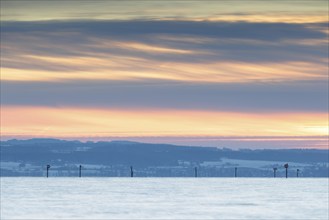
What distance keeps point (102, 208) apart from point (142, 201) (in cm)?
1508

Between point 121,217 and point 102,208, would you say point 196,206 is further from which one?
point 121,217

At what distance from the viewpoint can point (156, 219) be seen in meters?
116

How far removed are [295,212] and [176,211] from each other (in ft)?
41.0

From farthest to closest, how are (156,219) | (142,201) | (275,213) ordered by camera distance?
1. (142,201)
2. (275,213)
3. (156,219)

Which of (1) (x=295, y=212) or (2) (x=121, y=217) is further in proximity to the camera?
(1) (x=295, y=212)

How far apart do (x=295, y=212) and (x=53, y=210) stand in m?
25.4

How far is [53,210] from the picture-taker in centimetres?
12812

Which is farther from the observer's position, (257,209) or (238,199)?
(238,199)

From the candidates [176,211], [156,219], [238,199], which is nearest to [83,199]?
[238,199]

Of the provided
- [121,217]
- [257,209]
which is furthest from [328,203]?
[121,217]

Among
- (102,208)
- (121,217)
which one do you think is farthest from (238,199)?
(121,217)

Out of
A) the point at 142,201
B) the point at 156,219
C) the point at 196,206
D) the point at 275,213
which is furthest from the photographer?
the point at 142,201

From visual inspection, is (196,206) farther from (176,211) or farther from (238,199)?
(238,199)

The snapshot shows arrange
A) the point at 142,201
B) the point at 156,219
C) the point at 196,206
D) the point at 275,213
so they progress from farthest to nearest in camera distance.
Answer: the point at 142,201 < the point at 196,206 < the point at 275,213 < the point at 156,219
